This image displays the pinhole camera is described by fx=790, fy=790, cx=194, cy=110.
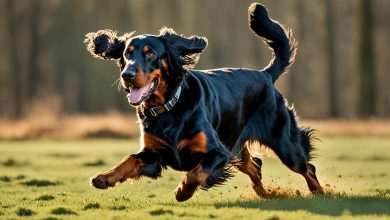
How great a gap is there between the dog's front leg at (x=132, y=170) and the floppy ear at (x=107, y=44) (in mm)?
1081

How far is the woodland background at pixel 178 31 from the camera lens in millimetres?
38625

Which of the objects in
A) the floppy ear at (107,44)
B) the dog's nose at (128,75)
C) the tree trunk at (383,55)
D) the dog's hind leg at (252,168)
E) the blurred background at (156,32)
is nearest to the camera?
the dog's nose at (128,75)

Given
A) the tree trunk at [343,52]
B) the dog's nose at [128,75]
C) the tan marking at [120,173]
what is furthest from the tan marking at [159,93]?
the tree trunk at [343,52]

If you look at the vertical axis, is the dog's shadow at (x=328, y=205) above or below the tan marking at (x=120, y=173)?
below

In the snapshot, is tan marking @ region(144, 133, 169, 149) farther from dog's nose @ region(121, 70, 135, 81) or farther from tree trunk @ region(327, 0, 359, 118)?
tree trunk @ region(327, 0, 359, 118)

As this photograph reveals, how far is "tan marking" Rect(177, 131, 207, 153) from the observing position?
7.05 m

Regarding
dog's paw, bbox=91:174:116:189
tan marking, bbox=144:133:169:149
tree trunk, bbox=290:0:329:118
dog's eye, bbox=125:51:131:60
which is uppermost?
dog's eye, bbox=125:51:131:60

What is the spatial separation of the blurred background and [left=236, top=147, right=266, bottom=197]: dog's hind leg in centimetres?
2554

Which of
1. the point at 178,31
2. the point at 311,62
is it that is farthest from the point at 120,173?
the point at 311,62

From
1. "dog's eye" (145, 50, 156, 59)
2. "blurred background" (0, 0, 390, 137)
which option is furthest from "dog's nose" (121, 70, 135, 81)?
"blurred background" (0, 0, 390, 137)

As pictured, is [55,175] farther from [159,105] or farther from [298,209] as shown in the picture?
[298,209]

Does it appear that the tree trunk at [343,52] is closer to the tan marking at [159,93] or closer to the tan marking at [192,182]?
the tan marking at [159,93]

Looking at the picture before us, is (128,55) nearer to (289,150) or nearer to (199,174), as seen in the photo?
(199,174)

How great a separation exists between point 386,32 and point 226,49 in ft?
37.4
